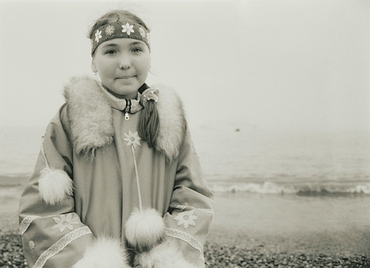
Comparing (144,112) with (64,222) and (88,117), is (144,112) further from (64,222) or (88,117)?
(64,222)

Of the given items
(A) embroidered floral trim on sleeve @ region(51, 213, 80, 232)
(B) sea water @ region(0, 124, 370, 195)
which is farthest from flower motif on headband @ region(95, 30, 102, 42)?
(B) sea water @ region(0, 124, 370, 195)

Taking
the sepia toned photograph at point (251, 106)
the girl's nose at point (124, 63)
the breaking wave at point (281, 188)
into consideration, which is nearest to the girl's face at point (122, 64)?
the girl's nose at point (124, 63)

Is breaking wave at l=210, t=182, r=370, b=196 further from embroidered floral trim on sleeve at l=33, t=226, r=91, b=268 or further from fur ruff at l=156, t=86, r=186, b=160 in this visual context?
embroidered floral trim on sleeve at l=33, t=226, r=91, b=268

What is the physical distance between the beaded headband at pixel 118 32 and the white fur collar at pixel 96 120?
14 cm

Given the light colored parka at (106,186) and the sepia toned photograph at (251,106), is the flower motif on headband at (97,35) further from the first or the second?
the sepia toned photograph at (251,106)

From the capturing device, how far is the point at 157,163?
127 cm

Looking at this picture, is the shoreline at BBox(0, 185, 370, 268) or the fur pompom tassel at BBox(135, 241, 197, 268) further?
the shoreline at BBox(0, 185, 370, 268)

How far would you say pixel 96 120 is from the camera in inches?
48.1

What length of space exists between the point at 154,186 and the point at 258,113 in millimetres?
1219

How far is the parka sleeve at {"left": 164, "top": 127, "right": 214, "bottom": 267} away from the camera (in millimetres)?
1169

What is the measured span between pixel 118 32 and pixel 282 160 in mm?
1416

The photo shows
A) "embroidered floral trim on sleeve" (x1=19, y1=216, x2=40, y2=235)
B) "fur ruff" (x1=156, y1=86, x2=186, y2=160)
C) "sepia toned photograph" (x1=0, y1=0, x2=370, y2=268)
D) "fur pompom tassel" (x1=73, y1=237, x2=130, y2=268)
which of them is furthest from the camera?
"sepia toned photograph" (x1=0, y1=0, x2=370, y2=268)

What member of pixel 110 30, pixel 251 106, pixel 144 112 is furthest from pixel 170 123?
pixel 251 106

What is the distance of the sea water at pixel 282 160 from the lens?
7.51 ft
